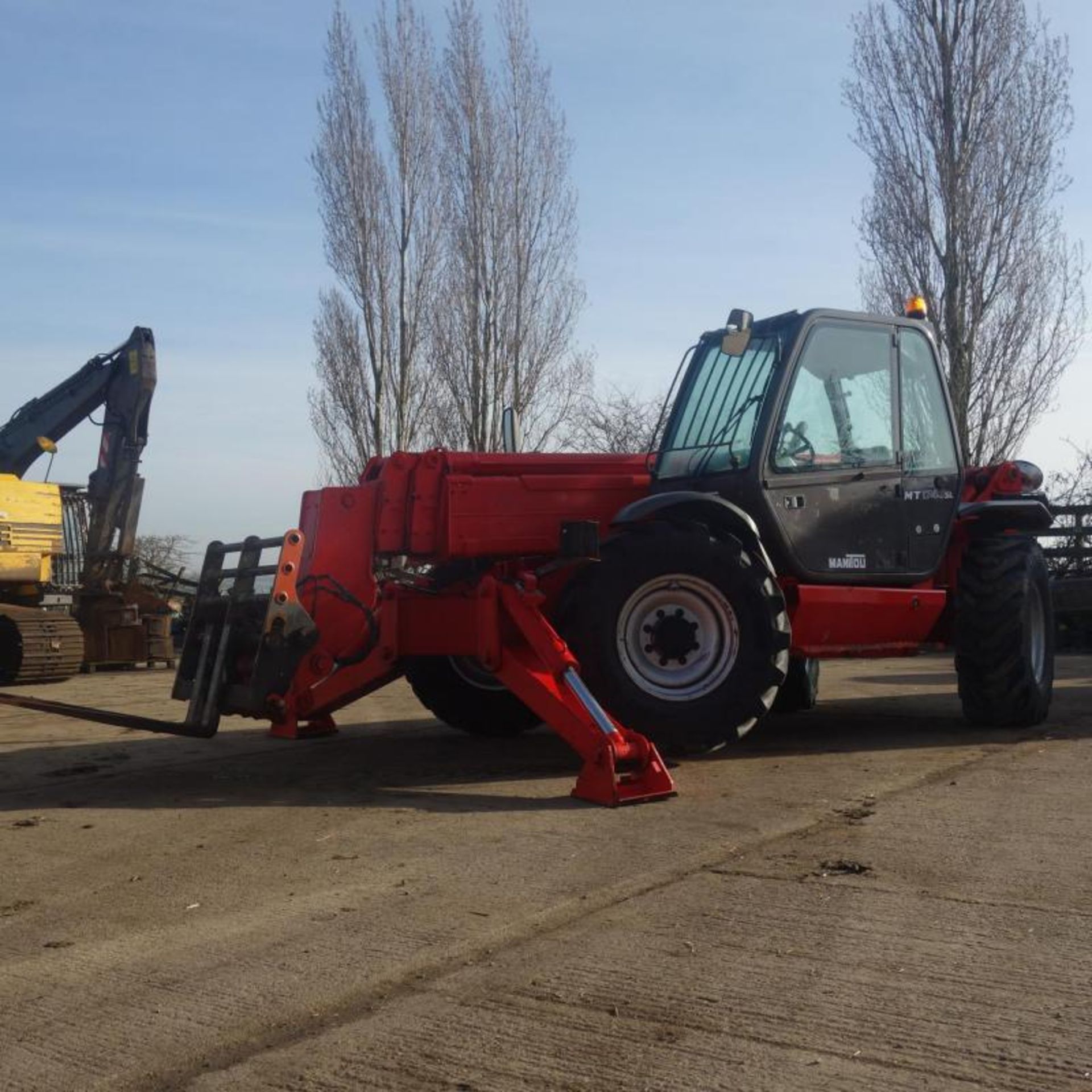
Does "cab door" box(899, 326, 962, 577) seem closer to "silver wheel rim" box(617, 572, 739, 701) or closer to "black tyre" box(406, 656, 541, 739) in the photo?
"silver wheel rim" box(617, 572, 739, 701)

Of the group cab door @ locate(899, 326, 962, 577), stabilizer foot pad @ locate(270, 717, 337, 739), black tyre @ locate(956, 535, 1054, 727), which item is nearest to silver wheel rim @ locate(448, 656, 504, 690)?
stabilizer foot pad @ locate(270, 717, 337, 739)

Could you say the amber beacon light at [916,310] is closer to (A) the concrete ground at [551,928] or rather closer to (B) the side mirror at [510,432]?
(B) the side mirror at [510,432]

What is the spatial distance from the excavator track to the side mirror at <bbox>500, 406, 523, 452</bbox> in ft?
28.4

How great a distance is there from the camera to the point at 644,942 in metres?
4.01

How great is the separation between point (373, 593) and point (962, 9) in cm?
1876

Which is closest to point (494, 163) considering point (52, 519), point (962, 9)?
point (962, 9)

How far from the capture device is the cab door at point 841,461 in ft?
25.4

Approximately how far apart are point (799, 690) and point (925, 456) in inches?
86.1

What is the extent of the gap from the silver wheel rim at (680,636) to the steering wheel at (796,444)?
1089 millimetres

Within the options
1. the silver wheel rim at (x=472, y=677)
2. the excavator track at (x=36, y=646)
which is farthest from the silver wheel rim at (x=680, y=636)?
the excavator track at (x=36, y=646)

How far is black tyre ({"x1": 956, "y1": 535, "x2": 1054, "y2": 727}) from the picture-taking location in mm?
8219

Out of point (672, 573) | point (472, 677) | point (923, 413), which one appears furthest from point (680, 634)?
point (923, 413)

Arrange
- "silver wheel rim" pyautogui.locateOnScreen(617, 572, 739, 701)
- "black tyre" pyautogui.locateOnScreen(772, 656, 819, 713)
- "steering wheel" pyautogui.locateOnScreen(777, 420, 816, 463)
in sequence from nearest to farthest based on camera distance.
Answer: "silver wheel rim" pyautogui.locateOnScreen(617, 572, 739, 701), "steering wheel" pyautogui.locateOnScreen(777, 420, 816, 463), "black tyre" pyautogui.locateOnScreen(772, 656, 819, 713)

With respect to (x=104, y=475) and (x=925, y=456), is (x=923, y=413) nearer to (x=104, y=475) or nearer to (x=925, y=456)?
Result: (x=925, y=456)
